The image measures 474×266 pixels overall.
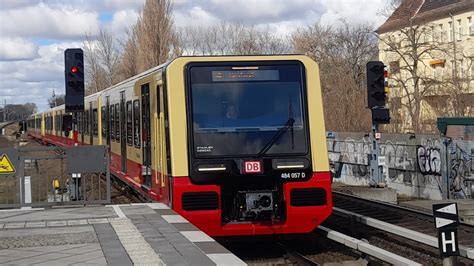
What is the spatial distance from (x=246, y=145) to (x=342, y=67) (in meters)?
35.8

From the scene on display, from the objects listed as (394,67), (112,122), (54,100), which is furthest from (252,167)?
(54,100)

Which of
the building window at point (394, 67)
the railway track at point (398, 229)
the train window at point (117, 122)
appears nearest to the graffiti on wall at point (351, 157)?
the railway track at point (398, 229)

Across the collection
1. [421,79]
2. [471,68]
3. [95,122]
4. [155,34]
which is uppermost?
[155,34]

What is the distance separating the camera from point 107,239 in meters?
8.13

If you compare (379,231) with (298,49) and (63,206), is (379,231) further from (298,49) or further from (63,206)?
(298,49)

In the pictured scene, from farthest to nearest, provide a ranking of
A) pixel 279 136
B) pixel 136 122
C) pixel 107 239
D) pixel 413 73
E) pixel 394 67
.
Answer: pixel 394 67 → pixel 413 73 → pixel 136 122 → pixel 279 136 → pixel 107 239

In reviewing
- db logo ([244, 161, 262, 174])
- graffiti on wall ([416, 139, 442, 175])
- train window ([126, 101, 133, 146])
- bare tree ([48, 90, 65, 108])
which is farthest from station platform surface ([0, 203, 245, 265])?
bare tree ([48, 90, 65, 108])

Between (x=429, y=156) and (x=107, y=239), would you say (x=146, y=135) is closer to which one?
(x=107, y=239)

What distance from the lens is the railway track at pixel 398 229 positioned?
997 centimetres

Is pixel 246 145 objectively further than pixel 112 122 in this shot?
No

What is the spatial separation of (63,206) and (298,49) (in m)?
38.3

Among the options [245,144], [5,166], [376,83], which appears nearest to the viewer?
[245,144]

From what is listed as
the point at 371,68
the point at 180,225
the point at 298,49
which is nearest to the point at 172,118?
the point at 180,225

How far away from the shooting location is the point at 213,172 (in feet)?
31.2
